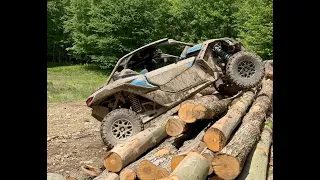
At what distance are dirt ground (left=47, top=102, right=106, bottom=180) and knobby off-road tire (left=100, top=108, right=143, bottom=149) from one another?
530 millimetres

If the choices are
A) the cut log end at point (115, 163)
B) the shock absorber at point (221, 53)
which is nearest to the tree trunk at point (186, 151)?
the cut log end at point (115, 163)

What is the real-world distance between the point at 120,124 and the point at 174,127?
2.06m

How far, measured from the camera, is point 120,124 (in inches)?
327

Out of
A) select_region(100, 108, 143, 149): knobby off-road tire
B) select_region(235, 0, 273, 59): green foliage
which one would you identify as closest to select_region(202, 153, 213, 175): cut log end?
select_region(100, 108, 143, 149): knobby off-road tire

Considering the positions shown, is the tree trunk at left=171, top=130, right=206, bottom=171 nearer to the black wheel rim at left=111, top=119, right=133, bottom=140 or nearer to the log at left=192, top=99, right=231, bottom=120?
the log at left=192, top=99, right=231, bottom=120

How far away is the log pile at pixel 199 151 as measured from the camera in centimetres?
473

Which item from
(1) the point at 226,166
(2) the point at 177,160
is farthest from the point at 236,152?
(2) the point at 177,160

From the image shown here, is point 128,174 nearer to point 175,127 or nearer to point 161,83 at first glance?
point 175,127

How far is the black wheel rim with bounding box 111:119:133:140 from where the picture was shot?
326 inches

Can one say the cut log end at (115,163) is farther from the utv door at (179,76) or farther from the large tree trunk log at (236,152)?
the utv door at (179,76)
